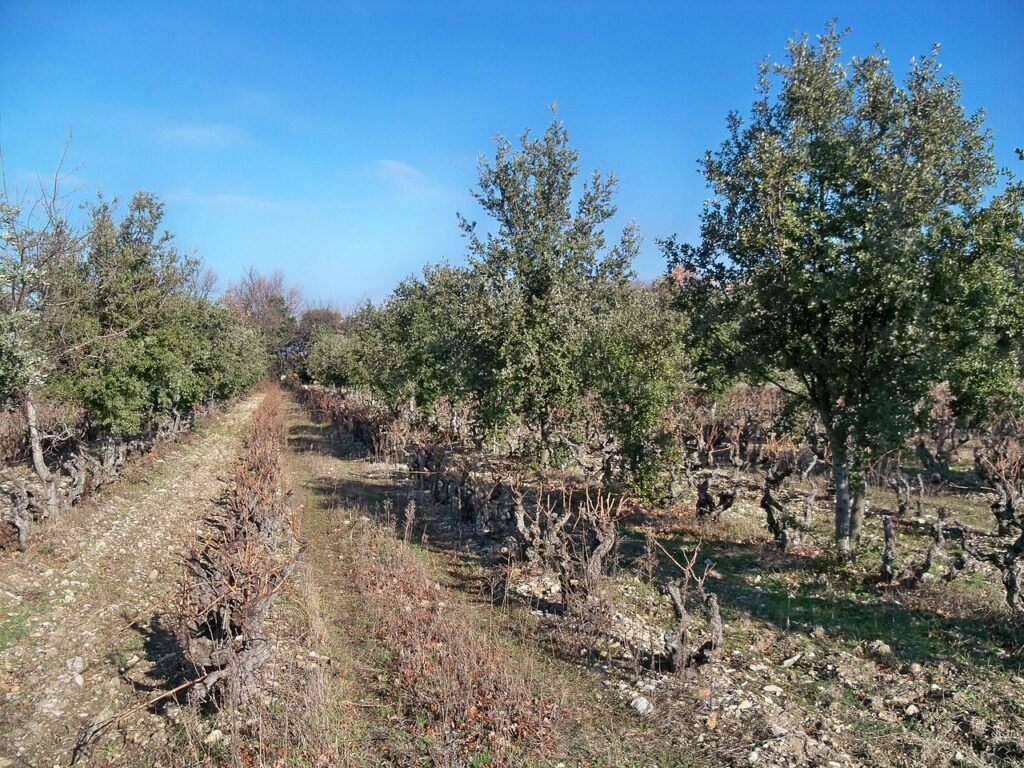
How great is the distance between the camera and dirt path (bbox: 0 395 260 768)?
7.43 meters

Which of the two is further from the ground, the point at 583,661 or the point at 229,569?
the point at 229,569

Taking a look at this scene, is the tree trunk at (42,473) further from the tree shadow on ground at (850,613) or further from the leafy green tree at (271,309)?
the leafy green tree at (271,309)

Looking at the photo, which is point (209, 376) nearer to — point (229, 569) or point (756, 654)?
point (229, 569)

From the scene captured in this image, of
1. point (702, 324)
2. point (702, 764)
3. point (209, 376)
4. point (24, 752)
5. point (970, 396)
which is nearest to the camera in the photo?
point (702, 764)

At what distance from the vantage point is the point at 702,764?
6328 millimetres

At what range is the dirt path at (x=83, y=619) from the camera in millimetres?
7430

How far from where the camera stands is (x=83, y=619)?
998 centimetres

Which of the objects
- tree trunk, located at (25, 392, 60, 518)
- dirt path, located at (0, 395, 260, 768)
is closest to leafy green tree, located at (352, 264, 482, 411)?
dirt path, located at (0, 395, 260, 768)

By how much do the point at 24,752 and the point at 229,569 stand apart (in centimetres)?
265

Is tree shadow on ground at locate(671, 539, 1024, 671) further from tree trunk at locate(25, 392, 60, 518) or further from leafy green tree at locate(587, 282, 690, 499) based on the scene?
tree trunk at locate(25, 392, 60, 518)

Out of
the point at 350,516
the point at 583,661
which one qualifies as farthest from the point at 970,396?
the point at 350,516

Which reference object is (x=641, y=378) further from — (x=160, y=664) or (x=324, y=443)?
(x=324, y=443)

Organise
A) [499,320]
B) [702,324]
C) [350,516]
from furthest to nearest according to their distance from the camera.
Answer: [350,516] < [499,320] < [702,324]

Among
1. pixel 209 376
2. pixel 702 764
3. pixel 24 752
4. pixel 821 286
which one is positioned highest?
pixel 821 286
